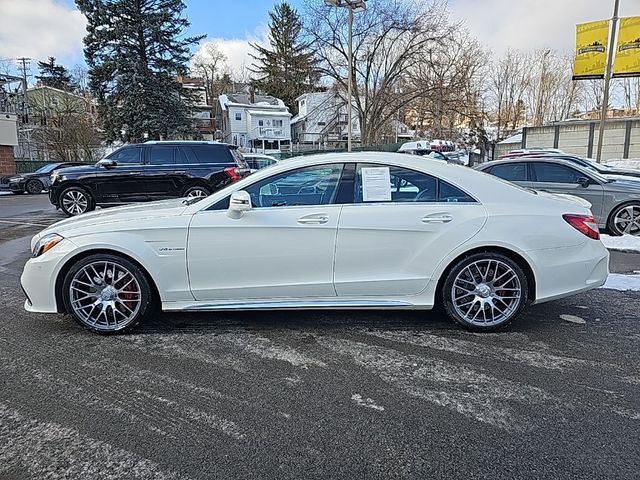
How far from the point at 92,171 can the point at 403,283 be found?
9.54 m

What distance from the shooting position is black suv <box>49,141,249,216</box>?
35.3 ft

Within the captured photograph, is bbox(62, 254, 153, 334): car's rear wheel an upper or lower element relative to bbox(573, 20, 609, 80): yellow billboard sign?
lower

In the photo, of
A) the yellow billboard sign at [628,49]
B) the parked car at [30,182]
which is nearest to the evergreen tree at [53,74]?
the parked car at [30,182]

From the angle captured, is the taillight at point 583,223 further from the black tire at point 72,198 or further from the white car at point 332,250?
the black tire at point 72,198

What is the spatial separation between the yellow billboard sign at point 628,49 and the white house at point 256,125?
34437 millimetres

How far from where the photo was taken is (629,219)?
8.11m

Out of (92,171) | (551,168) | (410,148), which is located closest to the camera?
(551,168)

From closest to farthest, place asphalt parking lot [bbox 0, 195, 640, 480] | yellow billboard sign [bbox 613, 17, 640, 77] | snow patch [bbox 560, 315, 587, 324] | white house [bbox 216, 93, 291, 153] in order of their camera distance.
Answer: asphalt parking lot [bbox 0, 195, 640, 480] < snow patch [bbox 560, 315, 587, 324] < yellow billboard sign [bbox 613, 17, 640, 77] < white house [bbox 216, 93, 291, 153]

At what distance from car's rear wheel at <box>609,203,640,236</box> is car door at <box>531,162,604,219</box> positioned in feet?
0.86

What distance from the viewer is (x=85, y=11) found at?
97.0 ft

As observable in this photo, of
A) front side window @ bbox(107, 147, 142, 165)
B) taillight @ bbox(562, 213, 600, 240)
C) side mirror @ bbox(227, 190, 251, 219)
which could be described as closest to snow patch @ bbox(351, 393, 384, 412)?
side mirror @ bbox(227, 190, 251, 219)

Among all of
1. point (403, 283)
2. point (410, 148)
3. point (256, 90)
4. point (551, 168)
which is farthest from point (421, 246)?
point (256, 90)

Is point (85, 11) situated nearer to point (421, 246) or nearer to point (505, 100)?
point (421, 246)

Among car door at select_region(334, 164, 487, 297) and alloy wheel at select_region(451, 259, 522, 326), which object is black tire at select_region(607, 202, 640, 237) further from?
car door at select_region(334, 164, 487, 297)
